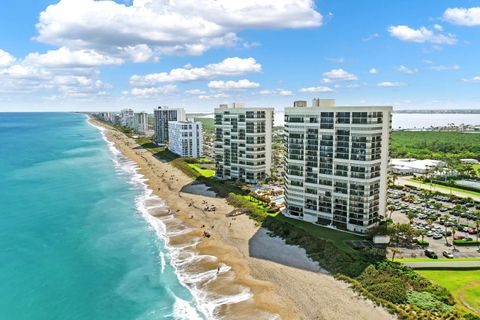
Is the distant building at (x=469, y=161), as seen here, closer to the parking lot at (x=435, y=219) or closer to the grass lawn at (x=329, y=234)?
the parking lot at (x=435, y=219)

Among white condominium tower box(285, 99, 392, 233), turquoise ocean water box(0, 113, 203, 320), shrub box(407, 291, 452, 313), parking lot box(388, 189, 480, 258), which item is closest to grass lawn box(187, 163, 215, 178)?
turquoise ocean water box(0, 113, 203, 320)

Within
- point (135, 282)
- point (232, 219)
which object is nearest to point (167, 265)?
point (135, 282)

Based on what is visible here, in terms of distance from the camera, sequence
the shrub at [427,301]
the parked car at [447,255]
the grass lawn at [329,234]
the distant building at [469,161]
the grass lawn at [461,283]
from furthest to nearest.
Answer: the distant building at [469,161]
the grass lawn at [329,234]
the parked car at [447,255]
the grass lawn at [461,283]
the shrub at [427,301]

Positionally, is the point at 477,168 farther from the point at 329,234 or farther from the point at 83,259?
the point at 83,259

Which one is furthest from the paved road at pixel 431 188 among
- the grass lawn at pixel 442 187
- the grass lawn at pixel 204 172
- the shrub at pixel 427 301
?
the shrub at pixel 427 301

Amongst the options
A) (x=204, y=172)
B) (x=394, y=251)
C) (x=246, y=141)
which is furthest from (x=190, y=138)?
(x=394, y=251)

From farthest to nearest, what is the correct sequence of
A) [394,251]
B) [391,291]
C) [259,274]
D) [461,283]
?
[394,251] → [259,274] → [461,283] → [391,291]
